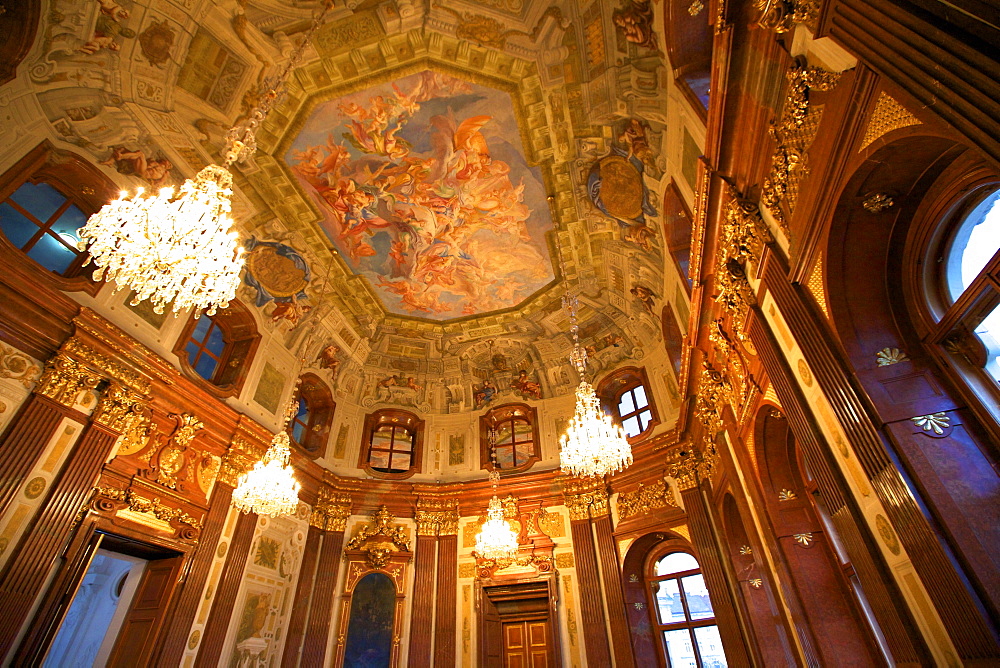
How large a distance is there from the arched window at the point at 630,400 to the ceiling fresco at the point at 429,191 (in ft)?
10.2

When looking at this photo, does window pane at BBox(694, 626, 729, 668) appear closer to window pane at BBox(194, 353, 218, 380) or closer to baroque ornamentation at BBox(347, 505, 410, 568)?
baroque ornamentation at BBox(347, 505, 410, 568)

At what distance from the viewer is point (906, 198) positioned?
12.1ft

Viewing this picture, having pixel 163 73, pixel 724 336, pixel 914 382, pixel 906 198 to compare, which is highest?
pixel 163 73

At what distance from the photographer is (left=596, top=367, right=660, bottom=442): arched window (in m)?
11.6

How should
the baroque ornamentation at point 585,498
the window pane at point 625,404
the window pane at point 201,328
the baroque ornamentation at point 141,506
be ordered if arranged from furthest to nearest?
the window pane at point 625,404 < the baroque ornamentation at point 585,498 < the window pane at point 201,328 < the baroque ornamentation at point 141,506

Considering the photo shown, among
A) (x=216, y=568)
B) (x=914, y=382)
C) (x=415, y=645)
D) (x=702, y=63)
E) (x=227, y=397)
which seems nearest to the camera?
(x=914, y=382)

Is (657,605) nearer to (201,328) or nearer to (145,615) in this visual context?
(145,615)

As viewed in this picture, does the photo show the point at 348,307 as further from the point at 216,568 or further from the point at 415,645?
the point at 415,645

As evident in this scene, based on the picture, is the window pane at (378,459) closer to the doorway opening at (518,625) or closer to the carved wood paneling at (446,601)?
the carved wood paneling at (446,601)

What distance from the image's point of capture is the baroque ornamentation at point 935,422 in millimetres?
3363

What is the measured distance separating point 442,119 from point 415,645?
10.9 metres

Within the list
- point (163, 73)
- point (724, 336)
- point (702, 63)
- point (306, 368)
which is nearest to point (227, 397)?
point (306, 368)

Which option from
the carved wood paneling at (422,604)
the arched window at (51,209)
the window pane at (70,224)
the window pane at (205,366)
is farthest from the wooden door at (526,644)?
the window pane at (70,224)

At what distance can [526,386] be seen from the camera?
13.8 metres
